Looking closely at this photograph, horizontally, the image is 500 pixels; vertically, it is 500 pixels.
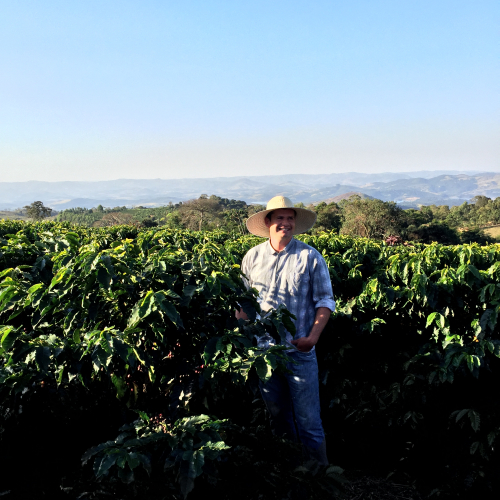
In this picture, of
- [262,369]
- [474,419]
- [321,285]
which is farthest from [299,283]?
[474,419]

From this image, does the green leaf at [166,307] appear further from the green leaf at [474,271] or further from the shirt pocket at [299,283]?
the green leaf at [474,271]

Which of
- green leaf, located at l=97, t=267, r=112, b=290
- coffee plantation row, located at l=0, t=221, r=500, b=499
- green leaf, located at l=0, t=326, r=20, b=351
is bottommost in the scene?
coffee plantation row, located at l=0, t=221, r=500, b=499

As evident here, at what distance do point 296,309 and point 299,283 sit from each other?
0.64ft

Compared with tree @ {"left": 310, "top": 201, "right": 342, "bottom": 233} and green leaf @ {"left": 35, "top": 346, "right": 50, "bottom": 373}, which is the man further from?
tree @ {"left": 310, "top": 201, "right": 342, "bottom": 233}

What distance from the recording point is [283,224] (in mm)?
3195

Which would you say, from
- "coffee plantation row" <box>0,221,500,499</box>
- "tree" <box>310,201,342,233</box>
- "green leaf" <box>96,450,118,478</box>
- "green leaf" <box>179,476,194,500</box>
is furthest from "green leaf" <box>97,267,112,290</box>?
"tree" <box>310,201,342,233</box>

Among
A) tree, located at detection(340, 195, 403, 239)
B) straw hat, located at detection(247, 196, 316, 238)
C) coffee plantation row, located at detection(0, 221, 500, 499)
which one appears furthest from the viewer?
tree, located at detection(340, 195, 403, 239)

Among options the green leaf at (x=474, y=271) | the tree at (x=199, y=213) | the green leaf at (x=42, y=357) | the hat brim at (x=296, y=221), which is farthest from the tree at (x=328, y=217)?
the green leaf at (x=42, y=357)

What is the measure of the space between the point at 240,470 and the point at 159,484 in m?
0.44

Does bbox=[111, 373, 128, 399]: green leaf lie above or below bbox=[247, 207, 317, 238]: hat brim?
below

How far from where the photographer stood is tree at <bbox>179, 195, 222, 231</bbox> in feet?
275

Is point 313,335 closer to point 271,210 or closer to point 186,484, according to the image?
point 271,210

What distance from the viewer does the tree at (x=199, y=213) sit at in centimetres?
8394

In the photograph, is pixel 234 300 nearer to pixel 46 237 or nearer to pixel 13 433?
pixel 13 433
